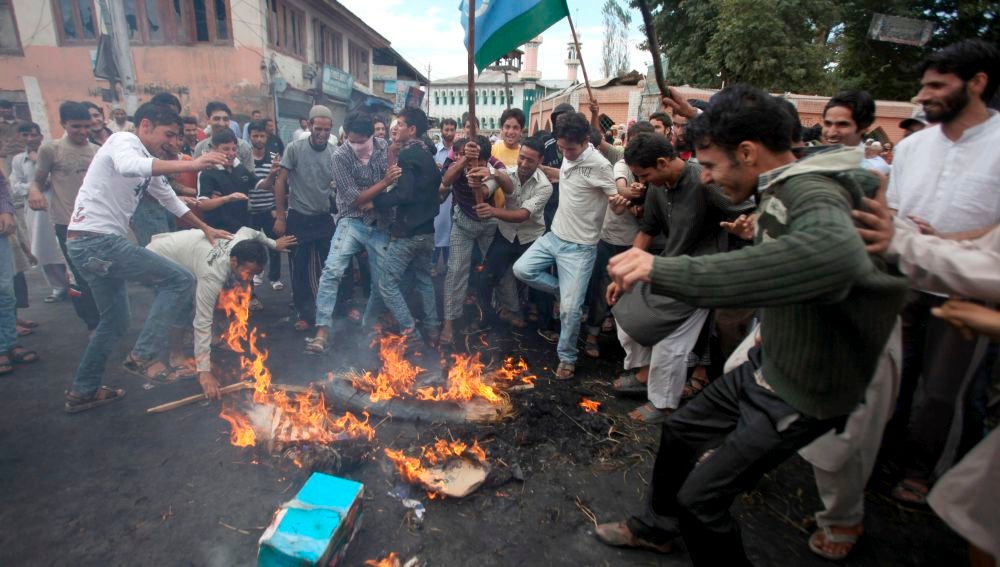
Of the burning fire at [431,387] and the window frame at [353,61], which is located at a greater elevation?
the window frame at [353,61]

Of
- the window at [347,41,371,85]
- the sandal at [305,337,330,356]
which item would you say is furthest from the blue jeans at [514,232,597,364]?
the window at [347,41,371,85]

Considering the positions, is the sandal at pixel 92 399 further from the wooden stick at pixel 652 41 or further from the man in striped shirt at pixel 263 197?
the wooden stick at pixel 652 41

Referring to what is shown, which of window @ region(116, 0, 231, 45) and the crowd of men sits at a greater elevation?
window @ region(116, 0, 231, 45)

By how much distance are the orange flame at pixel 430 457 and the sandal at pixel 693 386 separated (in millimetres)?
2240

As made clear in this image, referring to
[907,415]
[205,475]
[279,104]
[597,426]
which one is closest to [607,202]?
[597,426]

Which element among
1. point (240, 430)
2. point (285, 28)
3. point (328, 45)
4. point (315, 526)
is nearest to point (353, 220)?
point (240, 430)

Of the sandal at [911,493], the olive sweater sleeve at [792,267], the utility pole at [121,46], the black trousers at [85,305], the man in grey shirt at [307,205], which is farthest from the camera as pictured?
the utility pole at [121,46]

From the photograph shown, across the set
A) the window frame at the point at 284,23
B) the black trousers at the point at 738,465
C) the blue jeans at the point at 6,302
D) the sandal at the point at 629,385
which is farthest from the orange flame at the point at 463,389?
the window frame at the point at 284,23

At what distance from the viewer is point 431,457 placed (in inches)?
139

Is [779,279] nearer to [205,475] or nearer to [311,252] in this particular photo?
[205,475]

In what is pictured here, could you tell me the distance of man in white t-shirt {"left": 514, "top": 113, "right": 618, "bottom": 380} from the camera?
4969mm

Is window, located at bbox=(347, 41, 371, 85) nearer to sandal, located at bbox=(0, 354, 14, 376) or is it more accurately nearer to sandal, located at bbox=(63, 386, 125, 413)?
sandal, located at bbox=(0, 354, 14, 376)

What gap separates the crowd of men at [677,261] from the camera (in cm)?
196

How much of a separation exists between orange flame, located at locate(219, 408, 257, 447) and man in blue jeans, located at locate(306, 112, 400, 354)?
4.73 feet
